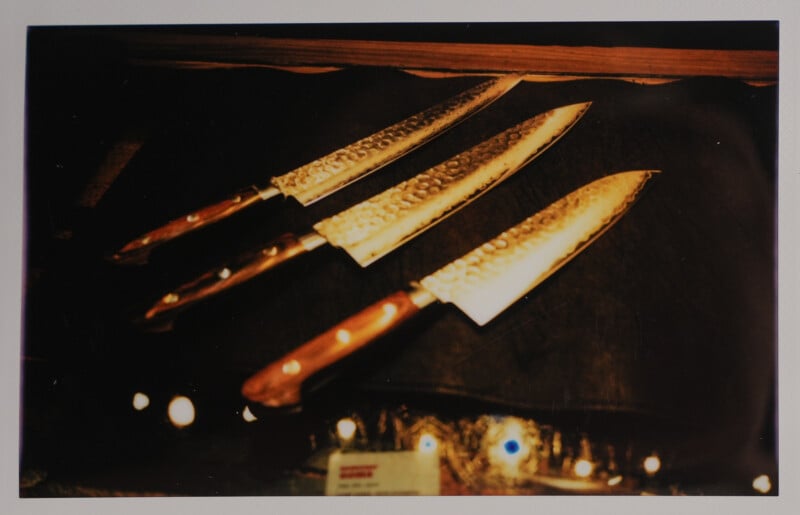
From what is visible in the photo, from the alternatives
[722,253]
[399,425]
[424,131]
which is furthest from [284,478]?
[722,253]

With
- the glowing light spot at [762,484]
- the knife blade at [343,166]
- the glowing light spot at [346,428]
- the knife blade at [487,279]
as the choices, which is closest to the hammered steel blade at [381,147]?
the knife blade at [343,166]

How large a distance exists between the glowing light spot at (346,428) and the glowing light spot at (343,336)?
0.09 meters

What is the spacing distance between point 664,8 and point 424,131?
33 centimetres

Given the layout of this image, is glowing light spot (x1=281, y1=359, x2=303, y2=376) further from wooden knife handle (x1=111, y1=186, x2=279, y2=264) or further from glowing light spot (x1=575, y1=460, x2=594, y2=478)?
glowing light spot (x1=575, y1=460, x2=594, y2=478)

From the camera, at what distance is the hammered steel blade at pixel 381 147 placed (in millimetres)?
778

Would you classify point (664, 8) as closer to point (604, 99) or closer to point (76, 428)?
point (604, 99)

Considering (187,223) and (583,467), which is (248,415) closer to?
(187,223)

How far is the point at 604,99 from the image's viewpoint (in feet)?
2.60

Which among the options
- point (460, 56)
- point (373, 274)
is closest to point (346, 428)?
point (373, 274)

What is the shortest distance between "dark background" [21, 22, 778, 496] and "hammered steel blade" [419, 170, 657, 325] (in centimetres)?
2

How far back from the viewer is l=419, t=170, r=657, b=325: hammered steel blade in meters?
0.73

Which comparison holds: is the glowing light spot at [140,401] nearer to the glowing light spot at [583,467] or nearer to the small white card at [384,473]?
the small white card at [384,473]

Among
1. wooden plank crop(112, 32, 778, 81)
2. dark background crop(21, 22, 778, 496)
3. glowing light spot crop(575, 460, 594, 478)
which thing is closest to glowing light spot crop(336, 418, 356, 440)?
dark background crop(21, 22, 778, 496)

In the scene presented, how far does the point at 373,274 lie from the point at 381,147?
0.17 meters
